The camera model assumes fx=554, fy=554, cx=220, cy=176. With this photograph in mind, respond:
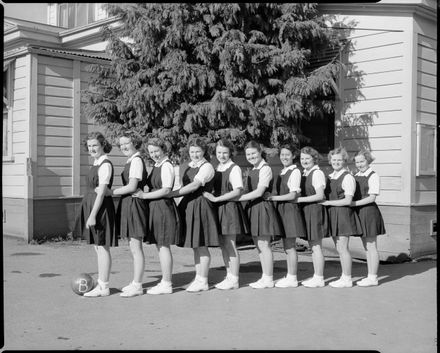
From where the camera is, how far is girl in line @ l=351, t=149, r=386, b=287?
7.13 metres

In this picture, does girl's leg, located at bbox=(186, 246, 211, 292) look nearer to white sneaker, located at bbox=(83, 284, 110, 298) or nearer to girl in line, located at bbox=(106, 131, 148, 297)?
girl in line, located at bbox=(106, 131, 148, 297)

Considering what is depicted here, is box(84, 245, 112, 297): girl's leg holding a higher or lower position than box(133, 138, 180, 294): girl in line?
lower

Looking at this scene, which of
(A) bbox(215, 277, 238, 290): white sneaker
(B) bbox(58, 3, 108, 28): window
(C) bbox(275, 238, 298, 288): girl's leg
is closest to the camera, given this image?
(A) bbox(215, 277, 238, 290): white sneaker

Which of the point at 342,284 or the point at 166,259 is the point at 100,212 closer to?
the point at 166,259

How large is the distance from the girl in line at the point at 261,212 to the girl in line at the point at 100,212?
1.61 m

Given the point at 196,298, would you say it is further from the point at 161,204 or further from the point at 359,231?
the point at 359,231

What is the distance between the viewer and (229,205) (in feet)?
22.4

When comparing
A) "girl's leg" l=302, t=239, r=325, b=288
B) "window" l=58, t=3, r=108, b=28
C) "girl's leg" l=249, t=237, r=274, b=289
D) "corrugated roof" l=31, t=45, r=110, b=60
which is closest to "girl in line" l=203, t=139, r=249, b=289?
"girl's leg" l=249, t=237, r=274, b=289

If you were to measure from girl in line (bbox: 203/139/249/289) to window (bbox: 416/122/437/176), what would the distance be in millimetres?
4516

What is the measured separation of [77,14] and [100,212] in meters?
13.6

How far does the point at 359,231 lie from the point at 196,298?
7.66 feet

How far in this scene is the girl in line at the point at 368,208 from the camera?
7129 millimetres

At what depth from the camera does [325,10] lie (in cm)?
1080

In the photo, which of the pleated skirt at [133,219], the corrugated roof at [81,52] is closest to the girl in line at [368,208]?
the pleated skirt at [133,219]
